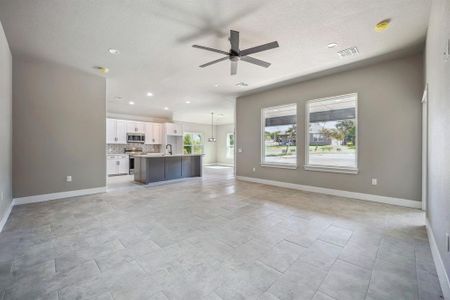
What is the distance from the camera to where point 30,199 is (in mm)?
4121

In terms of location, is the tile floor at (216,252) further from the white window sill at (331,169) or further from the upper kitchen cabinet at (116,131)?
the upper kitchen cabinet at (116,131)

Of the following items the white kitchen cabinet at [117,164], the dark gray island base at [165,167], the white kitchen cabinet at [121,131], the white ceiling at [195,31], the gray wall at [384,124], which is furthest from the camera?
the white kitchen cabinet at [121,131]

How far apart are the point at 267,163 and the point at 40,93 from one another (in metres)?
5.84

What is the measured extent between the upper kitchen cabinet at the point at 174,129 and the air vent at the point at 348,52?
8.06 m

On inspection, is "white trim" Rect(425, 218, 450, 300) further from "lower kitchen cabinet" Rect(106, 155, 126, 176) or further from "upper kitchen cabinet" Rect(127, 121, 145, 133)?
"upper kitchen cabinet" Rect(127, 121, 145, 133)

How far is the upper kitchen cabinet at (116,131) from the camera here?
326 inches

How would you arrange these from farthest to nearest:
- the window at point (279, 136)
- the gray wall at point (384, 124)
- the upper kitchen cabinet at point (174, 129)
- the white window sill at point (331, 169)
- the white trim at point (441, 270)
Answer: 1. the upper kitchen cabinet at point (174, 129)
2. the window at point (279, 136)
3. the white window sill at point (331, 169)
4. the gray wall at point (384, 124)
5. the white trim at point (441, 270)

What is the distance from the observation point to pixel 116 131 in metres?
8.53

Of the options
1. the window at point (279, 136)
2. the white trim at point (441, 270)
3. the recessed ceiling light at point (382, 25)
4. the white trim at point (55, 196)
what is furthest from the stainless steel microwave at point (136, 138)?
the white trim at point (441, 270)

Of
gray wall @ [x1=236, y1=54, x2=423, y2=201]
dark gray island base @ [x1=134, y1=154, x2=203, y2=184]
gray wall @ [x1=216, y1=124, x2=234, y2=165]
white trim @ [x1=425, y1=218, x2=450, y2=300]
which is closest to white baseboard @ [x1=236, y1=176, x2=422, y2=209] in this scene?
gray wall @ [x1=236, y1=54, x2=423, y2=201]

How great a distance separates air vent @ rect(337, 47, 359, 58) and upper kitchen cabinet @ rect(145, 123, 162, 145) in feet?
27.1

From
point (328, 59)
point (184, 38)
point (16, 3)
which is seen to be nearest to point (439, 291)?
point (328, 59)

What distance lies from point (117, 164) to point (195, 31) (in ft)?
23.4

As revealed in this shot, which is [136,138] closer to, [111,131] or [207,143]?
[111,131]
